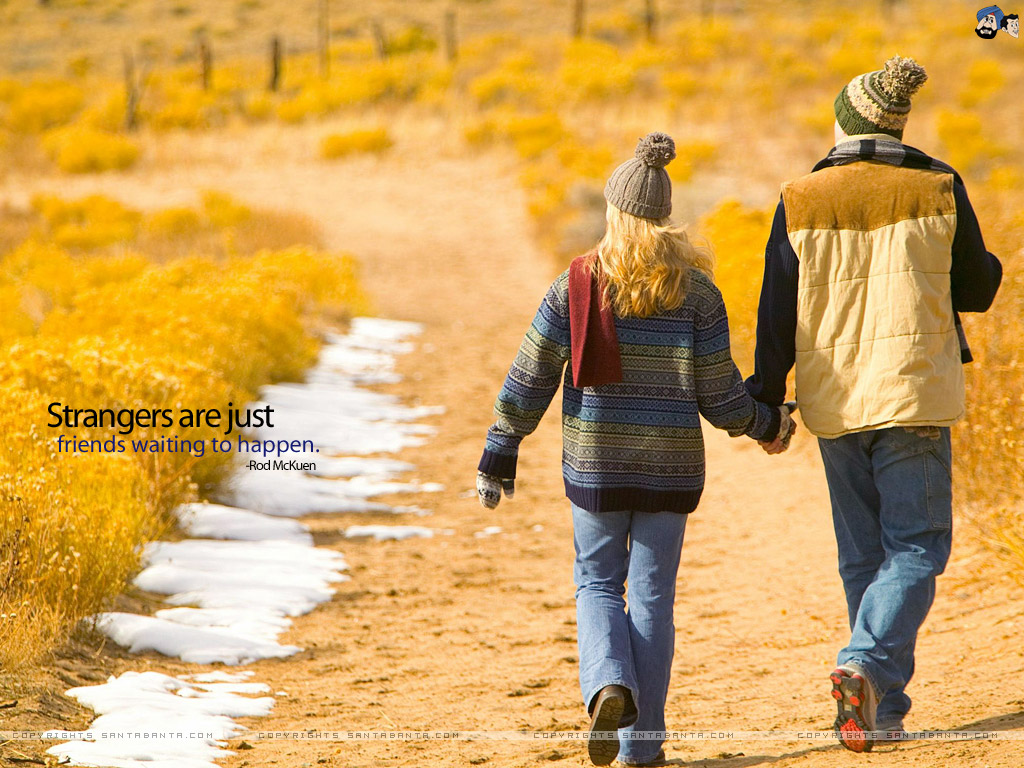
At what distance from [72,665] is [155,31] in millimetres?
49169

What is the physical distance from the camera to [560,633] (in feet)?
14.2

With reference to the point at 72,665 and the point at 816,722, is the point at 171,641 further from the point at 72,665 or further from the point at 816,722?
the point at 816,722

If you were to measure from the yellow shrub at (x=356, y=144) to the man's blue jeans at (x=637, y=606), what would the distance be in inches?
886

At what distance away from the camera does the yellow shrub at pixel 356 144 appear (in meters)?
24.3

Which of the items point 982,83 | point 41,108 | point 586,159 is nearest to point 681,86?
point 586,159

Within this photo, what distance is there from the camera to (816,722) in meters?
3.15

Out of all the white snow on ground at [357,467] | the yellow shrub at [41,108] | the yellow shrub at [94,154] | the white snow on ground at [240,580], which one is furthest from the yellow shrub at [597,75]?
the white snow on ground at [357,467]

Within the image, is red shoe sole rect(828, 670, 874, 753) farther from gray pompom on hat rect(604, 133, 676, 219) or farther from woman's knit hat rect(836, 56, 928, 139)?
woman's knit hat rect(836, 56, 928, 139)

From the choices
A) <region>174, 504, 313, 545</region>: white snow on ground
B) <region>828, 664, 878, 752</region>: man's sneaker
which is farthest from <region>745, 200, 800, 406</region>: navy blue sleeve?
<region>174, 504, 313, 545</region>: white snow on ground

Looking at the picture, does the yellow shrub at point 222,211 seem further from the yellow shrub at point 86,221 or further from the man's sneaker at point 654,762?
the man's sneaker at point 654,762

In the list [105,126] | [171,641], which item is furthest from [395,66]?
[171,641]

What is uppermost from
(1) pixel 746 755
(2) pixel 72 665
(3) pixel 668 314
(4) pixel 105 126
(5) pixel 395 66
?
(5) pixel 395 66

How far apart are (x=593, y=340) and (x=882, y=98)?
98 centimetres

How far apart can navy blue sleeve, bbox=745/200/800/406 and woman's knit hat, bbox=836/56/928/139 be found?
0.29m
